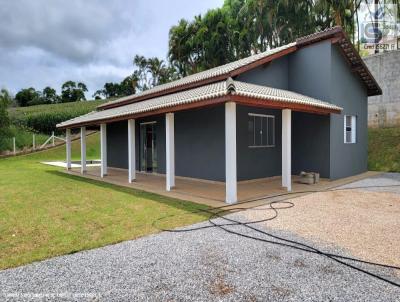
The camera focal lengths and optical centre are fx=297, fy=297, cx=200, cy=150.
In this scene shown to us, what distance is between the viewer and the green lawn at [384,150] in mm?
14988

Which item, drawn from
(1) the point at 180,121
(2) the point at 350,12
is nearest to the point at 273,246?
(1) the point at 180,121

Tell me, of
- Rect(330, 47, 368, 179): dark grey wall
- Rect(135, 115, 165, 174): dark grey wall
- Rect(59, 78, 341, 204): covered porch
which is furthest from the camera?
Rect(135, 115, 165, 174): dark grey wall

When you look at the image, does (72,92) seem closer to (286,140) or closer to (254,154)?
(254,154)

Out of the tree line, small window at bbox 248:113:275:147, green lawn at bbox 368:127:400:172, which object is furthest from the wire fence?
green lawn at bbox 368:127:400:172

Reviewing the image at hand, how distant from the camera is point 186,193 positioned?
9156 mm

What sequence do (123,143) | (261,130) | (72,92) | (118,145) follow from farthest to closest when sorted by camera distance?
(72,92) < (118,145) < (123,143) < (261,130)

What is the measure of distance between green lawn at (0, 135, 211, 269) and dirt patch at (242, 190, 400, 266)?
2.05 metres

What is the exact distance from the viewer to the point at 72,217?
21.2 feet

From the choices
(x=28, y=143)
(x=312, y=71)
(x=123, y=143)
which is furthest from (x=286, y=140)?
(x=28, y=143)

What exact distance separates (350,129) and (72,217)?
39.1ft

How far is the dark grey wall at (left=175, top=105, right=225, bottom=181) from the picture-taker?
10859mm

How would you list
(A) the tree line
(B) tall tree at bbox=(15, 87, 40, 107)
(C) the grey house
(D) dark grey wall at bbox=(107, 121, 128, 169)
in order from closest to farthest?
(C) the grey house
(D) dark grey wall at bbox=(107, 121, 128, 169)
(A) the tree line
(B) tall tree at bbox=(15, 87, 40, 107)

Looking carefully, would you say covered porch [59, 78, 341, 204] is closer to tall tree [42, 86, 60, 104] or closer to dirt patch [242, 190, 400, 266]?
dirt patch [242, 190, 400, 266]

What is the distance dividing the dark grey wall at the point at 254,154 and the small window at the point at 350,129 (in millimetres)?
3097
